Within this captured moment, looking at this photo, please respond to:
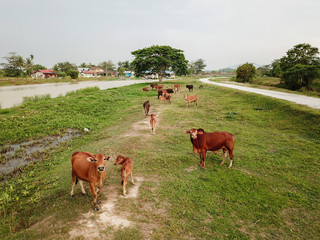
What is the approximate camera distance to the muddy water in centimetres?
727

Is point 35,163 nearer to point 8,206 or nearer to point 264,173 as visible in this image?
point 8,206

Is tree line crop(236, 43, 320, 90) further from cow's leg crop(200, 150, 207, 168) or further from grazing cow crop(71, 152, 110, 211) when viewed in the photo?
grazing cow crop(71, 152, 110, 211)

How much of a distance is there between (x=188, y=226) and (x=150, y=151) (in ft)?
12.7

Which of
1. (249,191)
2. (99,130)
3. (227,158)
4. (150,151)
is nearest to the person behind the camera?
(249,191)

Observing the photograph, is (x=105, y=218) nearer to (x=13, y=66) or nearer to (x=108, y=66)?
(x=13, y=66)

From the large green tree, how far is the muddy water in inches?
1292

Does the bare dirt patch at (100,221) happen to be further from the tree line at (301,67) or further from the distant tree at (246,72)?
the distant tree at (246,72)

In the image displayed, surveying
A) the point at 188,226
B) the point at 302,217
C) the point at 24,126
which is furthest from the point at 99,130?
the point at 302,217

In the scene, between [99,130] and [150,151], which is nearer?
[150,151]

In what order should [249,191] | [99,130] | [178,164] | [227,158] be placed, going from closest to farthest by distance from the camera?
[249,191], [178,164], [227,158], [99,130]

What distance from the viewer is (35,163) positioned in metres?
7.31

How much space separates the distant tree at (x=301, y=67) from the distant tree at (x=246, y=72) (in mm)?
10485

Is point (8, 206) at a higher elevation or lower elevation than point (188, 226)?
lower

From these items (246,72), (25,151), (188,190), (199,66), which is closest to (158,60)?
(246,72)
